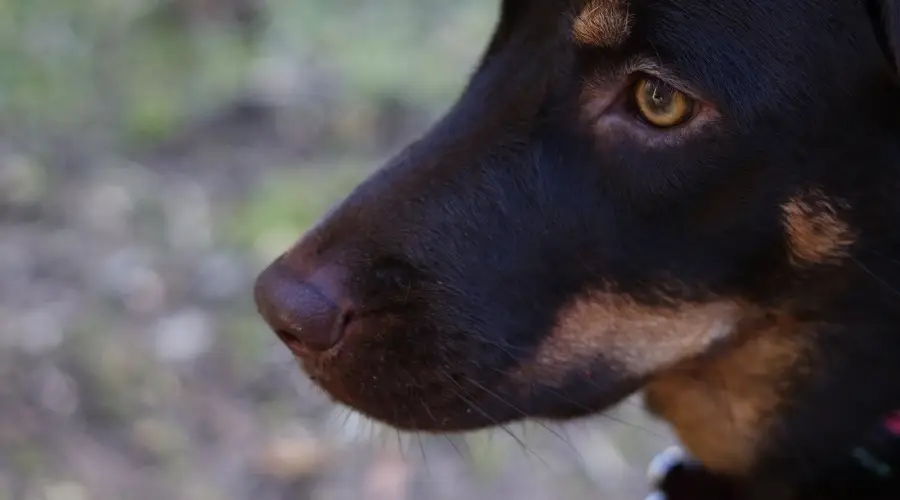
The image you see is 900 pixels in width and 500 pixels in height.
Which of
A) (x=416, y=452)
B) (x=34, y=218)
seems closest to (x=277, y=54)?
(x=34, y=218)

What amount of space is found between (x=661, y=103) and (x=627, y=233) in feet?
0.68

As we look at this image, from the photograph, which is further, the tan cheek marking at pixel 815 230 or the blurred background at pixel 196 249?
the blurred background at pixel 196 249

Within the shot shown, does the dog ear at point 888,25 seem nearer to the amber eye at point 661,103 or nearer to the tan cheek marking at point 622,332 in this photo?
the amber eye at point 661,103

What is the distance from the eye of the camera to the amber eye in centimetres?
160

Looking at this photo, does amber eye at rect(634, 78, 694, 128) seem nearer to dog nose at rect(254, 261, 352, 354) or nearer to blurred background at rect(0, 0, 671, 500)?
dog nose at rect(254, 261, 352, 354)

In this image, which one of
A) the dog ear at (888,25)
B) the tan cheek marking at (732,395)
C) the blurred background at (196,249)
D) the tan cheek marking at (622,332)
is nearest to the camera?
the dog ear at (888,25)

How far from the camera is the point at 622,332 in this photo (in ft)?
5.70

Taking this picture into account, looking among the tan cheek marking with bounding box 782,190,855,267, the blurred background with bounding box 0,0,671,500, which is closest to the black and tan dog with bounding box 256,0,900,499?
the tan cheek marking with bounding box 782,190,855,267

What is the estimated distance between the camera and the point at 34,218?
3.95 meters

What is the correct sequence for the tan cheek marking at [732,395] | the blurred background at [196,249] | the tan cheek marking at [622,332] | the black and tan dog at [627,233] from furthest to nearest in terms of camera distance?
the blurred background at [196,249], the tan cheek marking at [732,395], the tan cheek marking at [622,332], the black and tan dog at [627,233]

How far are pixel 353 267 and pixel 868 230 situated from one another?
0.81 m

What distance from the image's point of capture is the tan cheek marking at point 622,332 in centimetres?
172

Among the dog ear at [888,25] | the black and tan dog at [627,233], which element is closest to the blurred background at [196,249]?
the black and tan dog at [627,233]

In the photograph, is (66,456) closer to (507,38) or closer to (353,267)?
(353,267)
